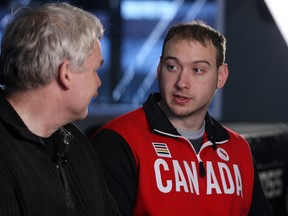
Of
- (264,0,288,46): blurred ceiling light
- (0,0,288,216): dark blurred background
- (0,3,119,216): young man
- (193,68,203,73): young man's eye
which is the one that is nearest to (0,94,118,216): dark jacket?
(0,3,119,216): young man

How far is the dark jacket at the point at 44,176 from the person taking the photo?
53.7 inches

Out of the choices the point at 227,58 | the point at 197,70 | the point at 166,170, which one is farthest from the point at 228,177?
the point at 227,58

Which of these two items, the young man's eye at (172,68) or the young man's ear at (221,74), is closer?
the young man's eye at (172,68)

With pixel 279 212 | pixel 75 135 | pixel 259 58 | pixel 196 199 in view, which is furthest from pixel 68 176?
pixel 259 58

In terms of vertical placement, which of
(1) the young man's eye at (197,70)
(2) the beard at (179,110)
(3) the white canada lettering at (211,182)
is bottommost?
(3) the white canada lettering at (211,182)

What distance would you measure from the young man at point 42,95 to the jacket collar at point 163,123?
1.46 ft

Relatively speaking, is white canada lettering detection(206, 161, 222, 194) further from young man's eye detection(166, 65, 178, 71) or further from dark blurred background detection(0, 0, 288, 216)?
dark blurred background detection(0, 0, 288, 216)

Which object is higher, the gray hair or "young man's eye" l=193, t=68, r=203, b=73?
the gray hair

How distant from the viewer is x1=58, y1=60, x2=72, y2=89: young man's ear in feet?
4.68

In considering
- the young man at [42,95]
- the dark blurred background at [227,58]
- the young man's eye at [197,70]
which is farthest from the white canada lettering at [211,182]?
the dark blurred background at [227,58]

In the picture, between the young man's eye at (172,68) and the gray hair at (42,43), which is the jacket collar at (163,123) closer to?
the young man's eye at (172,68)

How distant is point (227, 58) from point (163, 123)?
3.23 metres

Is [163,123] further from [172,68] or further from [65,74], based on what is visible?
[65,74]

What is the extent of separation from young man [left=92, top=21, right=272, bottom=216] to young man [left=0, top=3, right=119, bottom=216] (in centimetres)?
33
